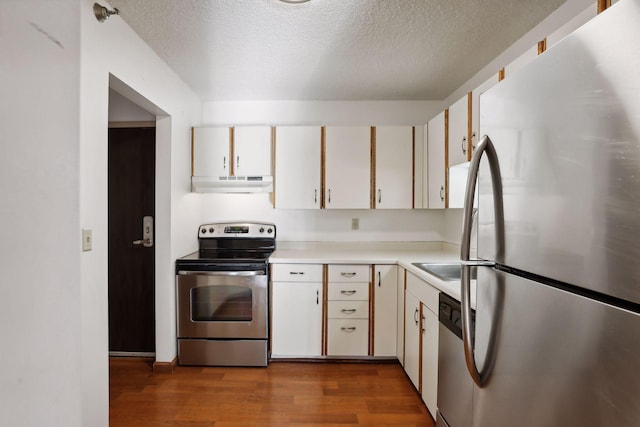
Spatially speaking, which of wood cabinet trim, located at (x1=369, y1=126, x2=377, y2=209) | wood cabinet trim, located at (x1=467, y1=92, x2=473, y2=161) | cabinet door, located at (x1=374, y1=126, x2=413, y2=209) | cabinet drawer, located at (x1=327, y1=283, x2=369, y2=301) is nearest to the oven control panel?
cabinet drawer, located at (x1=327, y1=283, x2=369, y2=301)

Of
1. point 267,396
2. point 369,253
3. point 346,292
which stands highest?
point 369,253

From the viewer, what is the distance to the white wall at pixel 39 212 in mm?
302

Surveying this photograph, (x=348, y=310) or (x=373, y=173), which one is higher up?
(x=373, y=173)

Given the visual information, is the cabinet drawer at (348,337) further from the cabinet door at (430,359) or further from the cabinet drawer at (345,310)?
the cabinet door at (430,359)

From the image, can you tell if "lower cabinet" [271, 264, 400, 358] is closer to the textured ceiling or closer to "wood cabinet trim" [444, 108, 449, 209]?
"wood cabinet trim" [444, 108, 449, 209]

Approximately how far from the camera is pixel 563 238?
2.12 feet

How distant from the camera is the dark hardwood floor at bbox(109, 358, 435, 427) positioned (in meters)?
2.07

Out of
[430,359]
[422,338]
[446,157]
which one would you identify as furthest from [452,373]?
[446,157]

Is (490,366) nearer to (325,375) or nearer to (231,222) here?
(325,375)

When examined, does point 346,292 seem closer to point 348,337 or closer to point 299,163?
point 348,337

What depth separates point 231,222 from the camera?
3.34m

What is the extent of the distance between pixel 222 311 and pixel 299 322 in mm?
634

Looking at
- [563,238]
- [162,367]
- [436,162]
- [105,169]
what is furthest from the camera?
[436,162]

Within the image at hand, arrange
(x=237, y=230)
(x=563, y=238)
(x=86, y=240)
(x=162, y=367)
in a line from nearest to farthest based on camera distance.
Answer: (x=563, y=238) < (x=86, y=240) < (x=162, y=367) < (x=237, y=230)
